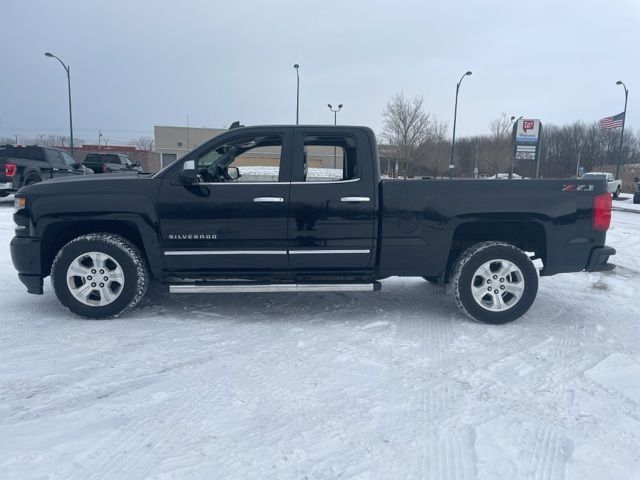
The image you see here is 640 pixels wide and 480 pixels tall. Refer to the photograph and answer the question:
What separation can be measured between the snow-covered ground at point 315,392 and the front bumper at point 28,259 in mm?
378

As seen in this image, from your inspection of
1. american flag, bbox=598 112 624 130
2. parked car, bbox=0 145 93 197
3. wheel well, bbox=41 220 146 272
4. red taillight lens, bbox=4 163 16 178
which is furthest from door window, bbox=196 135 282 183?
american flag, bbox=598 112 624 130

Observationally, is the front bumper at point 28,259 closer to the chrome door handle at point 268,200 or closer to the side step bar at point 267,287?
the side step bar at point 267,287

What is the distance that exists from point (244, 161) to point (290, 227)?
3.16ft

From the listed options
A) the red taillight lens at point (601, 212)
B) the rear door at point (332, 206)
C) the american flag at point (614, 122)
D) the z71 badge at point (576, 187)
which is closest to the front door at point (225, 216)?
the rear door at point (332, 206)

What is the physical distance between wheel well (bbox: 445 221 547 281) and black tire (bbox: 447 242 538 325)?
0.27 meters

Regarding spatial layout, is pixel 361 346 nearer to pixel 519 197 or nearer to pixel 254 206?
pixel 254 206

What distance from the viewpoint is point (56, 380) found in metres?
3.49

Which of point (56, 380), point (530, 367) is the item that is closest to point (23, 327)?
point (56, 380)

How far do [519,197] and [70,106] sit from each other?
33.5 metres

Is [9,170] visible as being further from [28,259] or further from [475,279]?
[475,279]

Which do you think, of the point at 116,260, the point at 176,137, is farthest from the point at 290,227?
the point at 176,137

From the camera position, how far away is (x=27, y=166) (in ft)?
50.7

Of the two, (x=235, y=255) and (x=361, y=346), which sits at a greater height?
(x=235, y=255)

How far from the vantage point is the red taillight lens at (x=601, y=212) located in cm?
479
